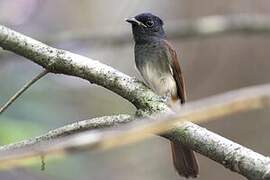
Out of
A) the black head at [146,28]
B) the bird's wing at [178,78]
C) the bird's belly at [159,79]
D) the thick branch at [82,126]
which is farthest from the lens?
the black head at [146,28]

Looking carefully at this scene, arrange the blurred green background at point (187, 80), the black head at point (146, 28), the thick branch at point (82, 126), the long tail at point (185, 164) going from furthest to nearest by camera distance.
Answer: the blurred green background at point (187, 80) < the black head at point (146, 28) < the long tail at point (185, 164) < the thick branch at point (82, 126)

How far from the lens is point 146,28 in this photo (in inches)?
128

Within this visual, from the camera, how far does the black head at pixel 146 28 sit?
3.22 meters

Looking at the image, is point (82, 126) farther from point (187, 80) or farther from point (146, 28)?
point (187, 80)

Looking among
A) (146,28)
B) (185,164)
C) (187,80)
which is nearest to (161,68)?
(146,28)

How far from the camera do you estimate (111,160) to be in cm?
620

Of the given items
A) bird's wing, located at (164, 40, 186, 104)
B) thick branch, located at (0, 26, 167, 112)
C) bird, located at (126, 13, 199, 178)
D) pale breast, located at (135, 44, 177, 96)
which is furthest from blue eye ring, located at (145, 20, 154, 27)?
thick branch, located at (0, 26, 167, 112)

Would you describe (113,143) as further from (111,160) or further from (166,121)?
(111,160)

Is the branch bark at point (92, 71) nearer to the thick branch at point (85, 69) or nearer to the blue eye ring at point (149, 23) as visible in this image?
the thick branch at point (85, 69)

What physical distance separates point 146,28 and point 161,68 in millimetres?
362

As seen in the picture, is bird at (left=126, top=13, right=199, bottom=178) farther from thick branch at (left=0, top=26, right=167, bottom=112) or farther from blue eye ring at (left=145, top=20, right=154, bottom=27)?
thick branch at (left=0, top=26, right=167, bottom=112)

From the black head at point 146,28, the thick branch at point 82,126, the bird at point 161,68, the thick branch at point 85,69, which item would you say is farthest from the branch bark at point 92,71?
the black head at point 146,28

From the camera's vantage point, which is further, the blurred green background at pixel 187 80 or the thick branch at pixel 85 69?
the blurred green background at pixel 187 80

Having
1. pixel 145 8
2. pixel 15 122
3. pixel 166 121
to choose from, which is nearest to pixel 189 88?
pixel 145 8
